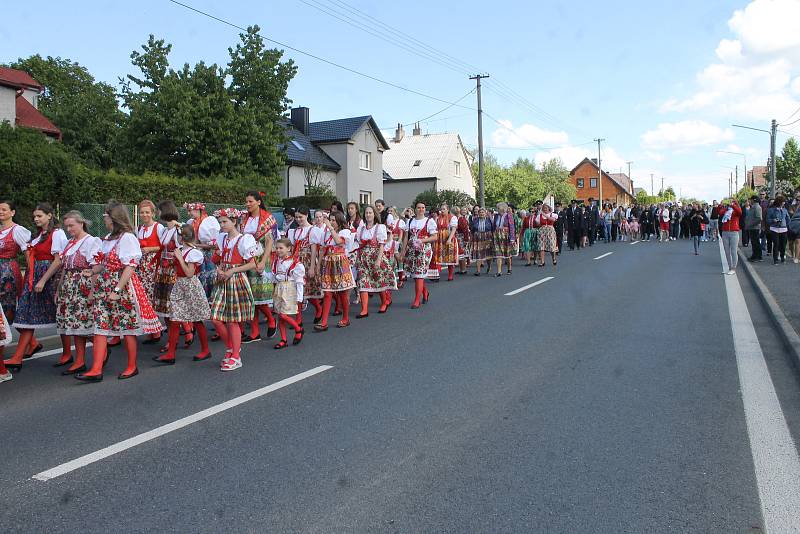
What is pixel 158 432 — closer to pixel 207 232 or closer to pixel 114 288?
pixel 114 288

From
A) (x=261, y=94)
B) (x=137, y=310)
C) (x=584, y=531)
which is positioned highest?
(x=261, y=94)

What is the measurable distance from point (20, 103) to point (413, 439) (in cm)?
4006

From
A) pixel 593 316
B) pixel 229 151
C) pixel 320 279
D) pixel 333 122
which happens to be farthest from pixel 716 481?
pixel 333 122

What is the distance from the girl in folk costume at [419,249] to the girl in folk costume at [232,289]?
4696 millimetres

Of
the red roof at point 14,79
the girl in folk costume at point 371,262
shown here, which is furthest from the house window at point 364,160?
the girl in folk costume at point 371,262

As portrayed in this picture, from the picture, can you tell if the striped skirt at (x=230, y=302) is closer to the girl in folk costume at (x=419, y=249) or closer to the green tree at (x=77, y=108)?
the girl in folk costume at (x=419, y=249)

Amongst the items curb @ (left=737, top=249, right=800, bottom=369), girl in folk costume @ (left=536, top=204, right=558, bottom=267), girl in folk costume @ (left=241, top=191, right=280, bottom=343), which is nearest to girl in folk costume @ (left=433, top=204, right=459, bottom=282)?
girl in folk costume @ (left=536, top=204, right=558, bottom=267)

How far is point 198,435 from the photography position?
4766 mm

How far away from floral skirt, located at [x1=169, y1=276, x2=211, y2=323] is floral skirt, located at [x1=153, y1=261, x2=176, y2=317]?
0.57 metres

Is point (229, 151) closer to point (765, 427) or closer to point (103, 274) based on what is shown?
point (103, 274)

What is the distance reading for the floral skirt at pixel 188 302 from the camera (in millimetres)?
7164

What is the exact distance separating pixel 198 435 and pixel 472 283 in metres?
11.1

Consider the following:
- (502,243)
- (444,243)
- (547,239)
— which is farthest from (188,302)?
(547,239)

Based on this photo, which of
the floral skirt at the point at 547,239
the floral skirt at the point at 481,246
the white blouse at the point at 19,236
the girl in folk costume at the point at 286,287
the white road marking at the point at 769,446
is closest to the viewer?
the white road marking at the point at 769,446
